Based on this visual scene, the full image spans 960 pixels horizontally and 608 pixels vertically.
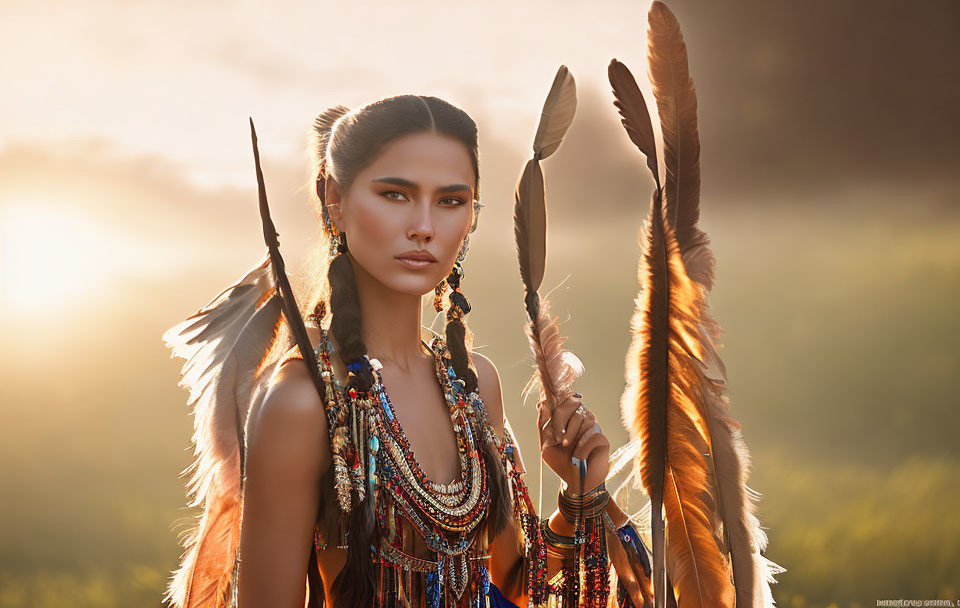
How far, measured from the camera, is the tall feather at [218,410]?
81.8 inches

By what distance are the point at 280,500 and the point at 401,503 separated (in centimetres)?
27

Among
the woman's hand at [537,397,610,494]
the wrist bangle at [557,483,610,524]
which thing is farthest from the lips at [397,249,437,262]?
the wrist bangle at [557,483,610,524]

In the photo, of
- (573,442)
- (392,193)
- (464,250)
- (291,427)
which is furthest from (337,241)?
(573,442)

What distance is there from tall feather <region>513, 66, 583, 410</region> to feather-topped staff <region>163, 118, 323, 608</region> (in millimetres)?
596

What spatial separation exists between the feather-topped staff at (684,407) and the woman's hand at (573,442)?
91 millimetres

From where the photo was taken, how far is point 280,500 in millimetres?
1740

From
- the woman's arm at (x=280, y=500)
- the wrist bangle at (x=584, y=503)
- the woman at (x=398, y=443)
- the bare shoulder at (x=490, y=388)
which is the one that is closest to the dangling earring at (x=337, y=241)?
the woman at (x=398, y=443)

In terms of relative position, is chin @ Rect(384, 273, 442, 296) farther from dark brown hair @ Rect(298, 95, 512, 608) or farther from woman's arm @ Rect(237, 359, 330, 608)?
woman's arm @ Rect(237, 359, 330, 608)

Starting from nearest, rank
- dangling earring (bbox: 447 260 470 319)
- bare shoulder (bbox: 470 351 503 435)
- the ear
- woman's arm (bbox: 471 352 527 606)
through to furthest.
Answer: the ear, dangling earring (bbox: 447 260 470 319), woman's arm (bbox: 471 352 527 606), bare shoulder (bbox: 470 351 503 435)

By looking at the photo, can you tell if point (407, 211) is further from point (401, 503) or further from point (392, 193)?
point (401, 503)

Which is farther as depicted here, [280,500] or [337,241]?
[337,241]

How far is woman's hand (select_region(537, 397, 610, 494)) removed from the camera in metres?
2.00

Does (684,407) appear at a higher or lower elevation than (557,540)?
higher

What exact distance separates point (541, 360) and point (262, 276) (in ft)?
2.54
